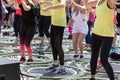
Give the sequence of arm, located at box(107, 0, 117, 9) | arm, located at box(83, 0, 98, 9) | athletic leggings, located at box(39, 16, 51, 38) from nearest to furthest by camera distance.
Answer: arm, located at box(107, 0, 117, 9), arm, located at box(83, 0, 98, 9), athletic leggings, located at box(39, 16, 51, 38)

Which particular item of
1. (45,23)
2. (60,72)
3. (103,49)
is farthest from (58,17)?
(45,23)

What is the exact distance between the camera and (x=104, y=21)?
20.3 ft

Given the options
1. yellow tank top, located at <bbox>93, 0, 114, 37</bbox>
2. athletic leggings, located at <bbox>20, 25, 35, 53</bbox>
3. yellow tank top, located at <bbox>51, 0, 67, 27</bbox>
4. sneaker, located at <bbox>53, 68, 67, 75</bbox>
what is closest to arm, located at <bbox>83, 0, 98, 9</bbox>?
yellow tank top, located at <bbox>93, 0, 114, 37</bbox>

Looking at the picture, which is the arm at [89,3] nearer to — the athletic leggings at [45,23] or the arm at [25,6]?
the arm at [25,6]

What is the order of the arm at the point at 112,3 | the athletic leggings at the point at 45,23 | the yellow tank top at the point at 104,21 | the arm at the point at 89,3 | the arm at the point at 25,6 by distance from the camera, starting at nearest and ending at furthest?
the arm at the point at 112,3 → the yellow tank top at the point at 104,21 → the arm at the point at 89,3 → the arm at the point at 25,6 → the athletic leggings at the point at 45,23

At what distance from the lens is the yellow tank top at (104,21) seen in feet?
20.1

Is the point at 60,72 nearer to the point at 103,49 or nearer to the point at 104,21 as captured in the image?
the point at 103,49

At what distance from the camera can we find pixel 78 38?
30.9 ft

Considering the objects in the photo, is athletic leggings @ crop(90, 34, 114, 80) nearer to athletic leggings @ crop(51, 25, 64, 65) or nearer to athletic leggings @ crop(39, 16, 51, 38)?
athletic leggings @ crop(51, 25, 64, 65)

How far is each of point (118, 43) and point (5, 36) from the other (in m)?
4.59

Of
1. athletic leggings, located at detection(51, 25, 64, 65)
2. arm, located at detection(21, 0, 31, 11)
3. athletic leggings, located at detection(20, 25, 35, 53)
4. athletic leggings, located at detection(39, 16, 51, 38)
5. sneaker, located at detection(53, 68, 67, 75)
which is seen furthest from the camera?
athletic leggings, located at detection(39, 16, 51, 38)

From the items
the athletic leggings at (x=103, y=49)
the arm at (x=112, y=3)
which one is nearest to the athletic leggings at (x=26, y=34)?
the athletic leggings at (x=103, y=49)

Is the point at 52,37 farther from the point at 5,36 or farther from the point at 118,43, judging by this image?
the point at 5,36

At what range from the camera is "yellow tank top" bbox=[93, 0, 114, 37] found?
20.1 ft
